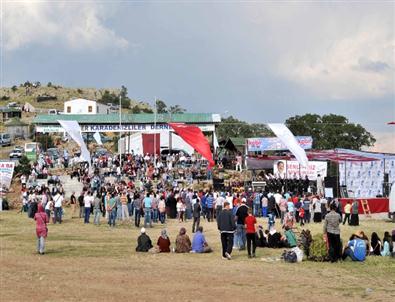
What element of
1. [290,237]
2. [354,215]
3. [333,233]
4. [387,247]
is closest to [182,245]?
[290,237]

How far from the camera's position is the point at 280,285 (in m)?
15.2

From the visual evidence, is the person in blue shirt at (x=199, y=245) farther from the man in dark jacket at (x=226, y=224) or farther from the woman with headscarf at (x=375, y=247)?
the woman with headscarf at (x=375, y=247)

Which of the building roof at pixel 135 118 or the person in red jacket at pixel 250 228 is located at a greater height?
the building roof at pixel 135 118

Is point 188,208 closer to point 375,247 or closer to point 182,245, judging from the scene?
point 182,245

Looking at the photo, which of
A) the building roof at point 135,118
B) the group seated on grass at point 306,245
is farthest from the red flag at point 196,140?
the building roof at point 135,118

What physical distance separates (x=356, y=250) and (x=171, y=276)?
5592mm

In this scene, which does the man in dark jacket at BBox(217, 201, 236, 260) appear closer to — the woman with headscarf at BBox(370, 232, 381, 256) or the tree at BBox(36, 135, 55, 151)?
the woman with headscarf at BBox(370, 232, 381, 256)

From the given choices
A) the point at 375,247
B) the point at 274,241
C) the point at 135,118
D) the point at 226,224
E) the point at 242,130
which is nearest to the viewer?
the point at 226,224

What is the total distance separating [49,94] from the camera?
166000 millimetres

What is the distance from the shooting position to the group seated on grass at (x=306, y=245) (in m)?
19.0

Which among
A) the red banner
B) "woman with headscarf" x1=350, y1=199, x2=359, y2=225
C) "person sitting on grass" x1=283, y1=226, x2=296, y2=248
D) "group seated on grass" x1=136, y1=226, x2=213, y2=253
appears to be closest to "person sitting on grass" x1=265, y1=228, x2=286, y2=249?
"person sitting on grass" x1=283, y1=226, x2=296, y2=248

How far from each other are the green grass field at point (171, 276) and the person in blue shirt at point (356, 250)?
0.35m

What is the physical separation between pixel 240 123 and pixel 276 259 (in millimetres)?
101549

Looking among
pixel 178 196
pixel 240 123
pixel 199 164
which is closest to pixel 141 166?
pixel 199 164
